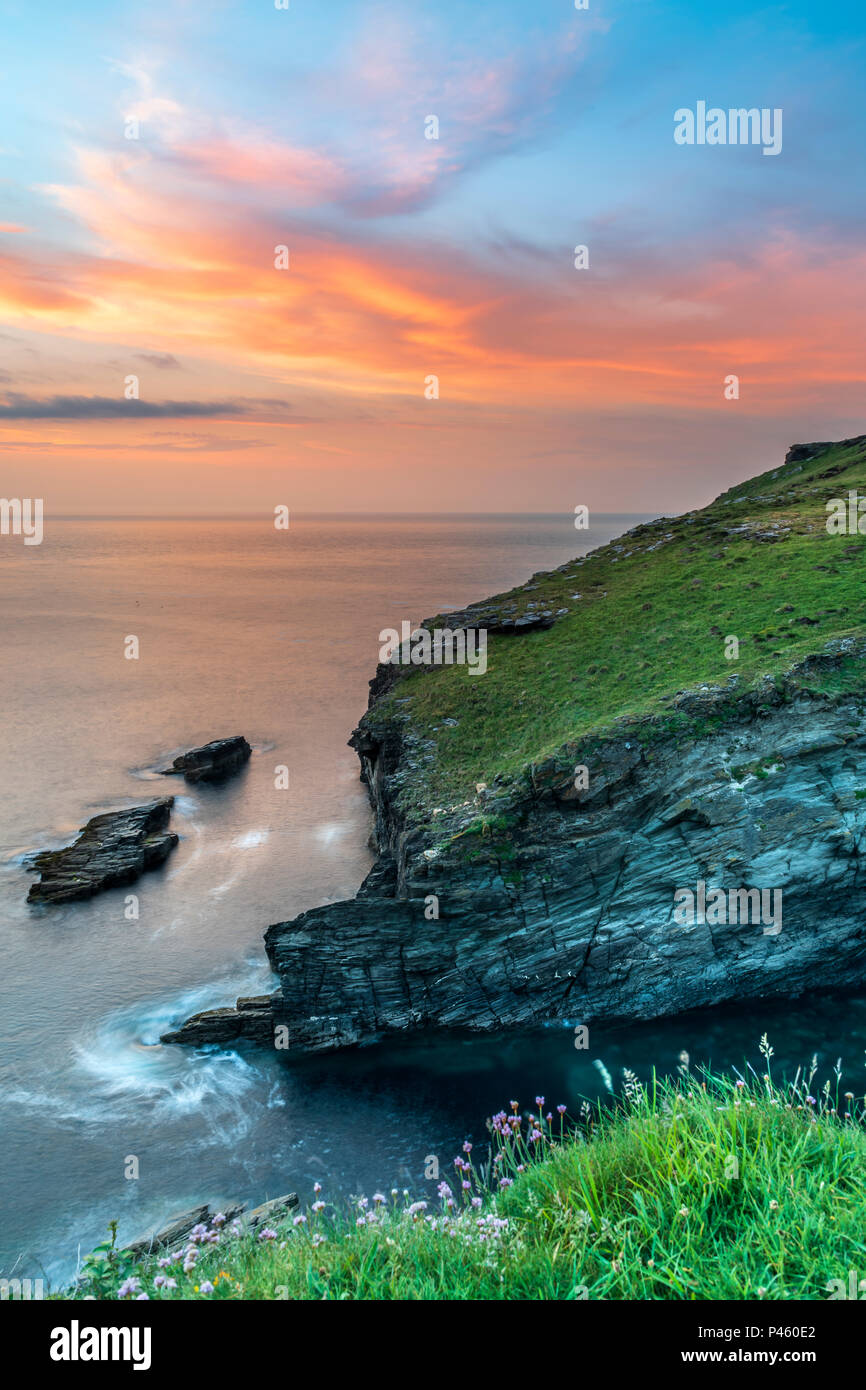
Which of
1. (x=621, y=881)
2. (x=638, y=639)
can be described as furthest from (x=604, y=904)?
(x=638, y=639)

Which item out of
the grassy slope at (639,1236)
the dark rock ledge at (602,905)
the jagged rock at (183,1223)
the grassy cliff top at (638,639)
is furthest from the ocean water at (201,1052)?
the grassy slope at (639,1236)

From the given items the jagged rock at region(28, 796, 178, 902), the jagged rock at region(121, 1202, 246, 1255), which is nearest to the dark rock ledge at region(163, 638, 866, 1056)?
the jagged rock at region(121, 1202, 246, 1255)

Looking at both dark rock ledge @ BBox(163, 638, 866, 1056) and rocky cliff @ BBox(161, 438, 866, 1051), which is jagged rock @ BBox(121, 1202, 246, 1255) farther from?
rocky cliff @ BBox(161, 438, 866, 1051)

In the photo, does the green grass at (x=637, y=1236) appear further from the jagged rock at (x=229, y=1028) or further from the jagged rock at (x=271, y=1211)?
the jagged rock at (x=229, y=1028)

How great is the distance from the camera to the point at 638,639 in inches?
1503

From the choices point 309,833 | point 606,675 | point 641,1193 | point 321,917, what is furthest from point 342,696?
point 641,1193

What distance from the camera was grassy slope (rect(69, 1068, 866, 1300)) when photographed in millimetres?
6121

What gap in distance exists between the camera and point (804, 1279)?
5824mm

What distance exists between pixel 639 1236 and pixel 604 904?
20026 millimetres

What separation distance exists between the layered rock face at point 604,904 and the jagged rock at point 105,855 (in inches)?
599

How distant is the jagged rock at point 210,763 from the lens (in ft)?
172

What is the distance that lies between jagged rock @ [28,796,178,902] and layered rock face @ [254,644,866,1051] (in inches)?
599
